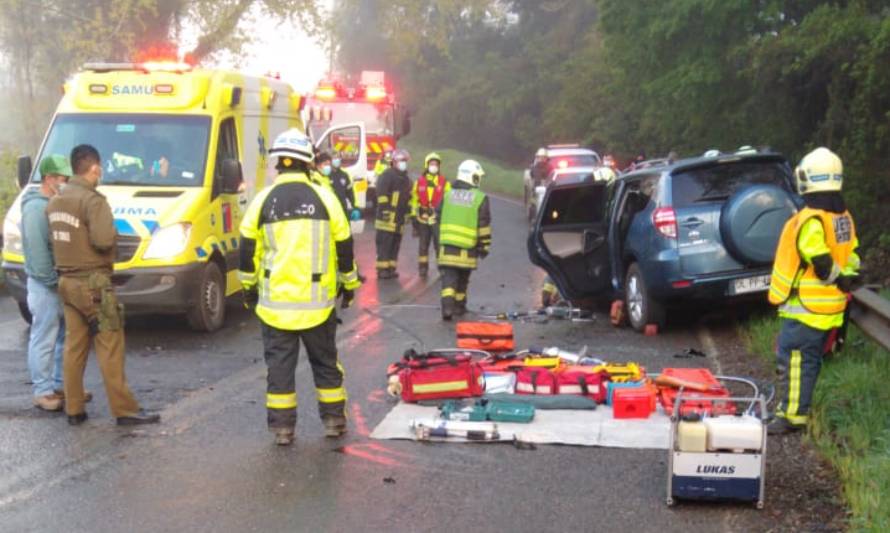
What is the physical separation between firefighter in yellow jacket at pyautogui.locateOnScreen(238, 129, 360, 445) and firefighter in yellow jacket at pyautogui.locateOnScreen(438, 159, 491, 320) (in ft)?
17.4

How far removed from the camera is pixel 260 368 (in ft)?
32.3

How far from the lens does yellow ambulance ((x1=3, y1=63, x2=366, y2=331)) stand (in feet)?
36.0

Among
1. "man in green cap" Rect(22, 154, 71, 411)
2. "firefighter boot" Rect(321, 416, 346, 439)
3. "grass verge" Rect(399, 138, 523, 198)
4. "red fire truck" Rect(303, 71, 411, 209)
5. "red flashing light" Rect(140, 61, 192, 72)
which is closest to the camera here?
"firefighter boot" Rect(321, 416, 346, 439)

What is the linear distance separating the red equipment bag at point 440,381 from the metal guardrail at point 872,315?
9.09 ft

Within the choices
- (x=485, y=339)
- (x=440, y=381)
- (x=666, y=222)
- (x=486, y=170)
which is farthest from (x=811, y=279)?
(x=486, y=170)

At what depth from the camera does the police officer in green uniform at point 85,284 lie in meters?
7.55

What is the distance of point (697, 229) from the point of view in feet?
35.4

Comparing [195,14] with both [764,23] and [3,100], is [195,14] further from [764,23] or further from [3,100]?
[764,23]

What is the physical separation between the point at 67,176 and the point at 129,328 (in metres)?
4.22

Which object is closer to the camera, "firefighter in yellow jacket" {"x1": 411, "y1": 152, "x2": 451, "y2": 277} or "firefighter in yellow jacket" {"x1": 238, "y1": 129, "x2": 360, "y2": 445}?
"firefighter in yellow jacket" {"x1": 238, "y1": 129, "x2": 360, "y2": 445}

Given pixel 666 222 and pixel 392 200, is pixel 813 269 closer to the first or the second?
pixel 666 222

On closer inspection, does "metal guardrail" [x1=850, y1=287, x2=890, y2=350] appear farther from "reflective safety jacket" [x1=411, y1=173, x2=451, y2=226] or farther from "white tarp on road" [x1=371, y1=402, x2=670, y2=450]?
"reflective safety jacket" [x1=411, y1=173, x2=451, y2=226]

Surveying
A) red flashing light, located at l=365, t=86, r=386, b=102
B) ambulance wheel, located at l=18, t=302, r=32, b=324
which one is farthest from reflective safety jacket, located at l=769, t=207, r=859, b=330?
red flashing light, located at l=365, t=86, r=386, b=102

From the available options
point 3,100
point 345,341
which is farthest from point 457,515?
point 3,100
